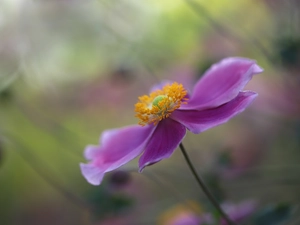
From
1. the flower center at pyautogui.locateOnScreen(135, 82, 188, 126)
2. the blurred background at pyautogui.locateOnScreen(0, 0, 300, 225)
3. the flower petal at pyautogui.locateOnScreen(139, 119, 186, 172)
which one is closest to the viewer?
the flower petal at pyautogui.locateOnScreen(139, 119, 186, 172)

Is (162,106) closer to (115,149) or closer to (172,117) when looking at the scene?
(172,117)

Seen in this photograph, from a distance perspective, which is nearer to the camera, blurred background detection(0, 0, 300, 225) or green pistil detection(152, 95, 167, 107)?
green pistil detection(152, 95, 167, 107)

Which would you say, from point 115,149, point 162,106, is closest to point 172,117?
point 162,106

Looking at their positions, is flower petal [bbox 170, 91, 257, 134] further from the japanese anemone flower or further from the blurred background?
the blurred background

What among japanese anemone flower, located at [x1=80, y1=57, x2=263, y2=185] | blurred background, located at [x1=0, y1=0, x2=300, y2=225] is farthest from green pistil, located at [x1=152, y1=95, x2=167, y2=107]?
blurred background, located at [x1=0, y1=0, x2=300, y2=225]

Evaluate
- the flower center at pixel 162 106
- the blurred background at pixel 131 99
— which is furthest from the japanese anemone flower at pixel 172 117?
the blurred background at pixel 131 99

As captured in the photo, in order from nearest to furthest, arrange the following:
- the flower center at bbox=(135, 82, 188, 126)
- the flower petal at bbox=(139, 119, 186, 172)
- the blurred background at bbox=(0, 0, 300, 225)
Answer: the flower petal at bbox=(139, 119, 186, 172) → the flower center at bbox=(135, 82, 188, 126) → the blurred background at bbox=(0, 0, 300, 225)

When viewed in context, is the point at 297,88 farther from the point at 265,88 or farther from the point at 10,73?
the point at 10,73

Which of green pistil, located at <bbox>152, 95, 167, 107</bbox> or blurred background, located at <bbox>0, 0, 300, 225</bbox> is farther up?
blurred background, located at <bbox>0, 0, 300, 225</bbox>

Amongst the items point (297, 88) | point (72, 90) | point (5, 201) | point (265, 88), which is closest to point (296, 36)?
point (297, 88)
